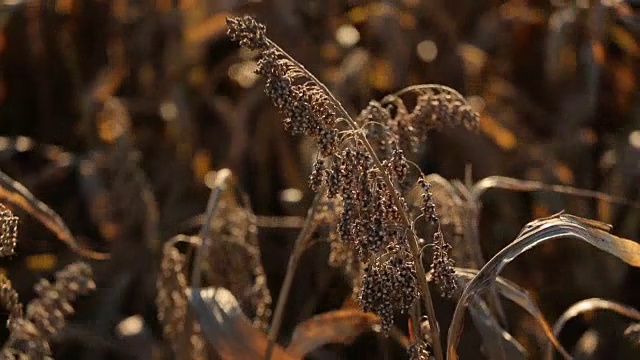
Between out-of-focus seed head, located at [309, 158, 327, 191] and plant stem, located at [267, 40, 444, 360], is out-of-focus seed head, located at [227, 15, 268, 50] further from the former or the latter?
out-of-focus seed head, located at [309, 158, 327, 191]

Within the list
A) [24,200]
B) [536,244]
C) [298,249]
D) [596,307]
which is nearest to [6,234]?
[24,200]

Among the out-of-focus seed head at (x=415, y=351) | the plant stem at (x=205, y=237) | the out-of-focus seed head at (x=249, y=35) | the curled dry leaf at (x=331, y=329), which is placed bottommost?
the curled dry leaf at (x=331, y=329)

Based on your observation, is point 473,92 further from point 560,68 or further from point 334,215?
point 334,215

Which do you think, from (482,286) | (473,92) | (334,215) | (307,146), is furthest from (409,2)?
(482,286)

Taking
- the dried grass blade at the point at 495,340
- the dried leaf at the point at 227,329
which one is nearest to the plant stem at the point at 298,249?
the dried leaf at the point at 227,329

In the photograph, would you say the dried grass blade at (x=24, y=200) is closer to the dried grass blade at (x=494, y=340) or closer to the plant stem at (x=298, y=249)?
the plant stem at (x=298, y=249)

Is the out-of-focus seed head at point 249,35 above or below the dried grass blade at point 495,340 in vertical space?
above
